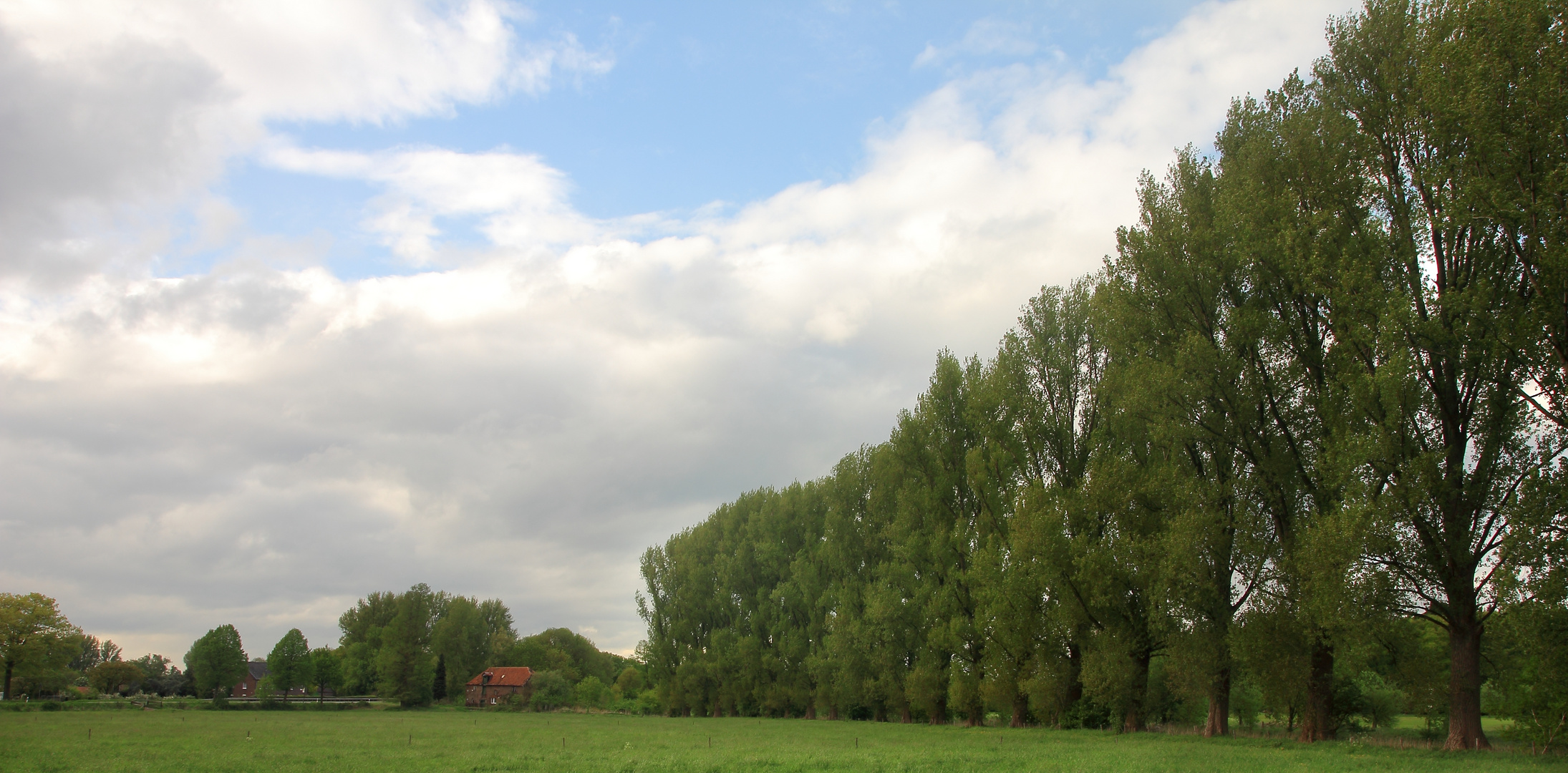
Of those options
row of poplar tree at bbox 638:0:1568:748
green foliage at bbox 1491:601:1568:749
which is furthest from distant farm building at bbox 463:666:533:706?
green foliage at bbox 1491:601:1568:749

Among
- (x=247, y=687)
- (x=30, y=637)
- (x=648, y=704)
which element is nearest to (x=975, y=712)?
(x=648, y=704)

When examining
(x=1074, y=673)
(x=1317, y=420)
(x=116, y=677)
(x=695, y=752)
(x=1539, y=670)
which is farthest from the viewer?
(x=116, y=677)

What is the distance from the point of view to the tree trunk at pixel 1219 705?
24.6 metres

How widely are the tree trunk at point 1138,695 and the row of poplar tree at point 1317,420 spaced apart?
0.33 feet

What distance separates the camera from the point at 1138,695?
→ 27.6 meters

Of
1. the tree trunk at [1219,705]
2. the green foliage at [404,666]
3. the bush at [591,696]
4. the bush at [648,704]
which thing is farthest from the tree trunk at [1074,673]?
the green foliage at [404,666]

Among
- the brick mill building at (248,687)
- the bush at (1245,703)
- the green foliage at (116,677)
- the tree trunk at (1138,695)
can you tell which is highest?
the tree trunk at (1138,695)

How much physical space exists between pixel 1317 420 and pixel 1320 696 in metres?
7.52

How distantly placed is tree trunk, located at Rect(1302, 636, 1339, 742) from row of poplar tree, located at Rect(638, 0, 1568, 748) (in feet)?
0.23

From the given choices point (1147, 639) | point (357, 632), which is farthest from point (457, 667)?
point (1147, 639)

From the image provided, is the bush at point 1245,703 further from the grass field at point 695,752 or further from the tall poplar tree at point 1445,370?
the tall poplar tree at point 1445,370

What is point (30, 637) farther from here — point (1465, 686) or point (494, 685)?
point (1465, 686)

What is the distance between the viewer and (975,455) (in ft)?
111

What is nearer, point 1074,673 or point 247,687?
point 1074,673
